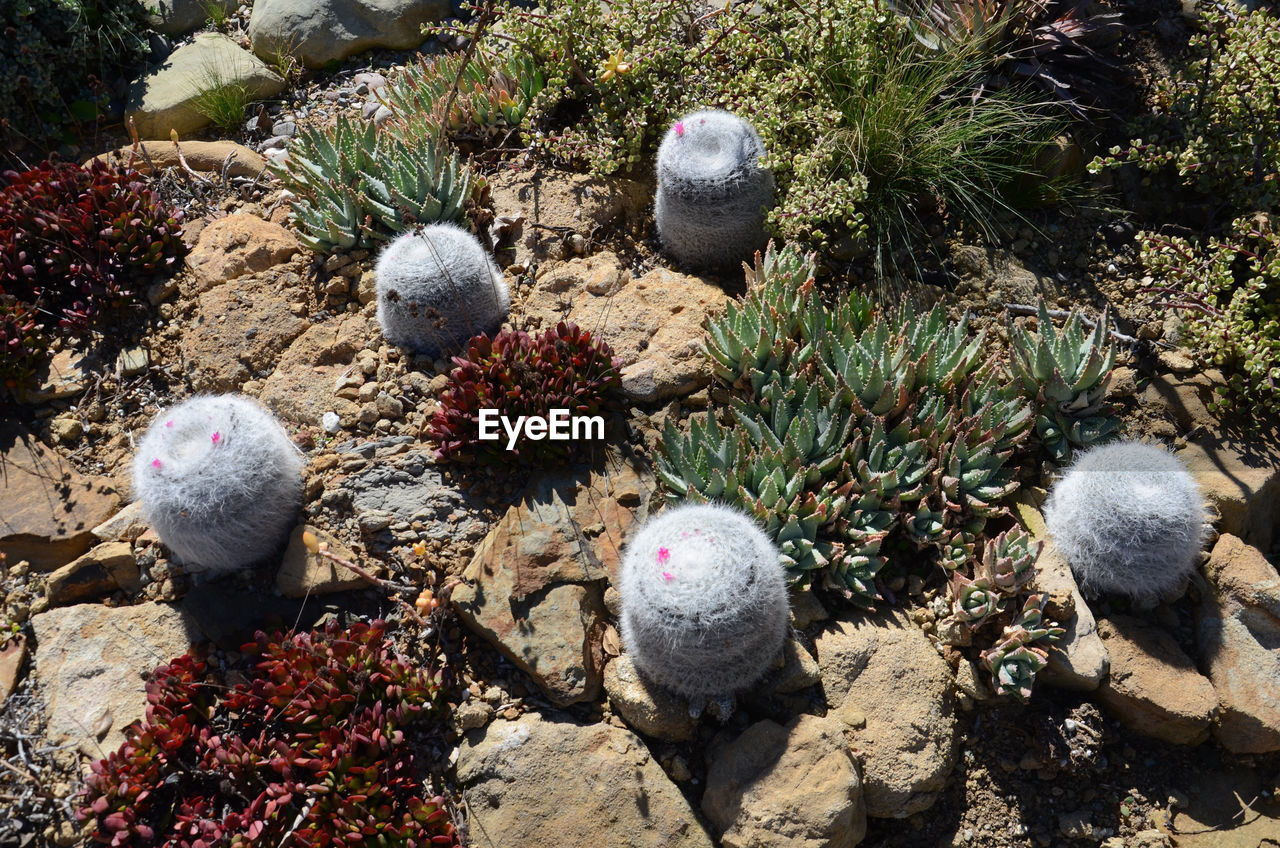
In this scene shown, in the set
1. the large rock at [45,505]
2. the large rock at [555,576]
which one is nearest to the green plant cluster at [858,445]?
the large rock at [555,576]

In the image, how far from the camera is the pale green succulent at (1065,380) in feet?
13.4

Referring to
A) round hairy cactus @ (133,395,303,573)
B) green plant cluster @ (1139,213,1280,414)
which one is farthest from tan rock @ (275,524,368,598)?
green plant cluster @ (1139,213,1280,414)

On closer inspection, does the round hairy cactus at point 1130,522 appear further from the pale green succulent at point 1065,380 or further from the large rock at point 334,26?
the large rock at point 334,26

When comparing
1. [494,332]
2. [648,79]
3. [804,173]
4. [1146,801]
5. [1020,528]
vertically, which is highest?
[648,79]

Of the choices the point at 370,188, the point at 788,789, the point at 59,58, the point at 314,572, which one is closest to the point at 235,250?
the point at 370,188

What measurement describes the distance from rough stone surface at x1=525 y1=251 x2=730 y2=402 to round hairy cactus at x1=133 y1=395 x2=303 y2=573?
1571mm

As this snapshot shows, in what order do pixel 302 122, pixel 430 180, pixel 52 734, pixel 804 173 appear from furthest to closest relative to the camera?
pixel 302 122 → pixel 430 180 → pixel 804 173 → pixel 52 734

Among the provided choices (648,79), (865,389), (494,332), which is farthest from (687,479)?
(648,79)

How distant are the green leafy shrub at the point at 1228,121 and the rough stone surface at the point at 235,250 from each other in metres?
4.70

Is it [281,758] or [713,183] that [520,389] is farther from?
[281,758]

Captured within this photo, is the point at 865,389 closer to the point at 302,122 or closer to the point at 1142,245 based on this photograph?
the point at 1142,245

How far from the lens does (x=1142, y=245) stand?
477 centimetres

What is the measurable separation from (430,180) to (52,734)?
130 inches

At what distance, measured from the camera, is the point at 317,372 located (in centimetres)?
462
